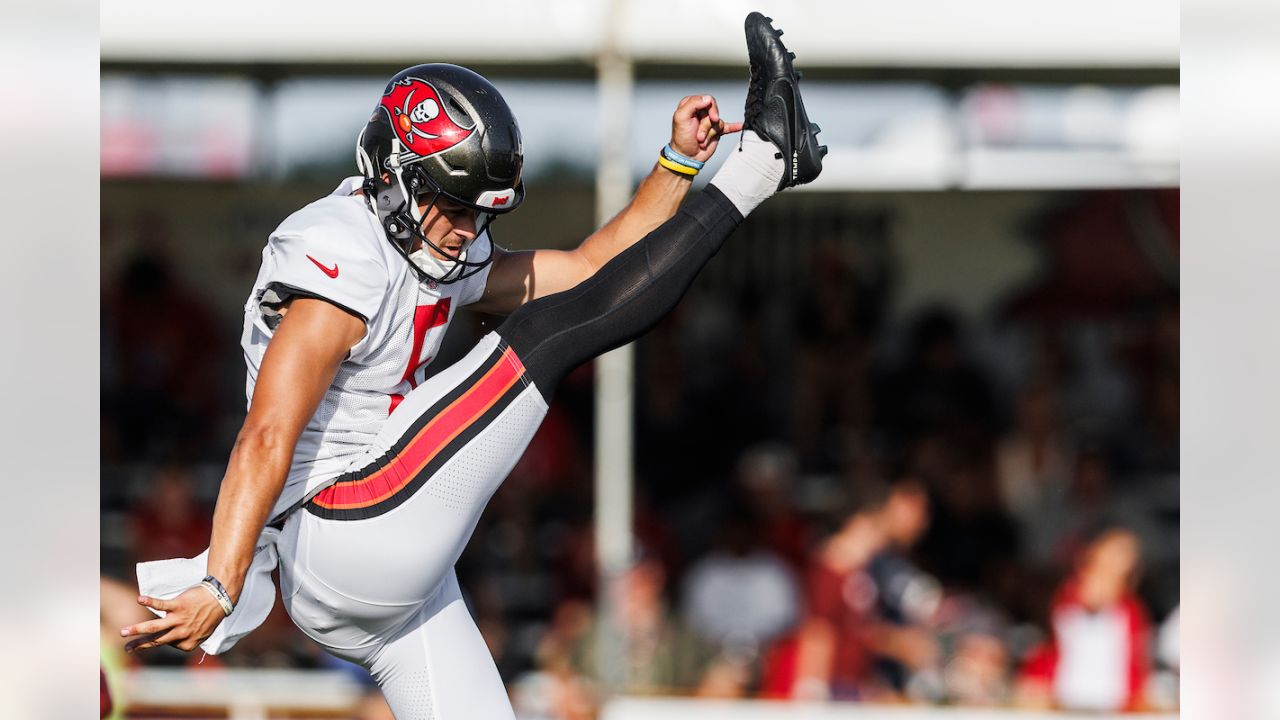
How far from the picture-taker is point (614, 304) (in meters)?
1.88

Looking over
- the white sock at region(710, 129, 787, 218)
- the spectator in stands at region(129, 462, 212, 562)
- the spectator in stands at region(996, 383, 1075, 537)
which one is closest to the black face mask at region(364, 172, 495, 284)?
the white sock at region(710, 129, 787, 218)

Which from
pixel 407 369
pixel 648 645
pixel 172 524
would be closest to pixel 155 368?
pixel 172 524

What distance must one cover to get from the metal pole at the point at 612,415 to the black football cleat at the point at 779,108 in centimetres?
198

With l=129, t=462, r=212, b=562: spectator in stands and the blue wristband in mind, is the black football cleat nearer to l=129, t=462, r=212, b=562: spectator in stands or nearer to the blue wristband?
the blue wristband

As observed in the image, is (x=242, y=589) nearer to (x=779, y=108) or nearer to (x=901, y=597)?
(x=779, y=108)

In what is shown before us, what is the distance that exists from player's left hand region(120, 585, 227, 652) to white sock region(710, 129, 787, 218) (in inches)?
34.8

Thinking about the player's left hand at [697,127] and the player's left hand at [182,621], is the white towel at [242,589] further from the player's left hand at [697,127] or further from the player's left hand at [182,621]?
the player's left hand at [697,127]

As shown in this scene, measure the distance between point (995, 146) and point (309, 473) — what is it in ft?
11.4

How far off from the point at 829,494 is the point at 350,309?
3.61 metres

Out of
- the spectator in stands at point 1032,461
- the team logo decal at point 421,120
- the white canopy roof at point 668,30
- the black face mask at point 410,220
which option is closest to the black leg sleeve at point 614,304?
the black face mask at point 410,220
